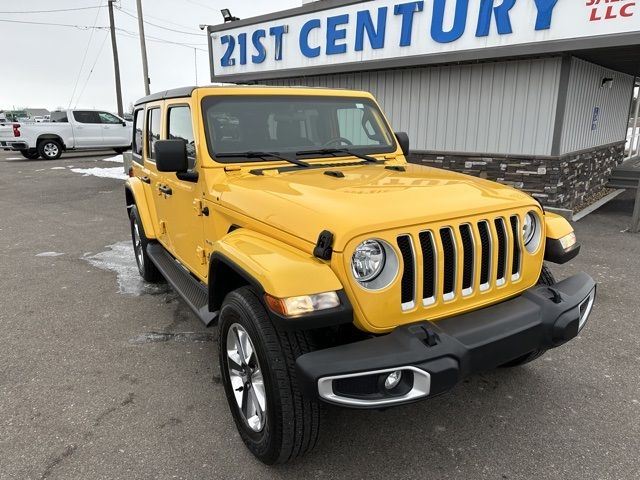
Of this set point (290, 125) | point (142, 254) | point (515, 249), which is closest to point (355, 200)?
point (515, 249)

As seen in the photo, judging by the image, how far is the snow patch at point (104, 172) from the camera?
1400cm

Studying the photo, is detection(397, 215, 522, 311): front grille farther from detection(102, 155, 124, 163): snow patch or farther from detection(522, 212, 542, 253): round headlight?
detection(102, 155, 124, 163): snow patch

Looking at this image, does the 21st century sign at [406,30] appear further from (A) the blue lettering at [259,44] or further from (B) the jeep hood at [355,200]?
(B) the jeep hood at [355,200]

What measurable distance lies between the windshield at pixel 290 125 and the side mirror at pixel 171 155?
→ 203 mm

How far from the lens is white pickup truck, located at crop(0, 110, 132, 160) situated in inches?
711

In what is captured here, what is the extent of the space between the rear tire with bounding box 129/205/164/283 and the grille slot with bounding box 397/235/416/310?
3.24 meters

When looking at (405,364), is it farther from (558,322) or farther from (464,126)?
(464,126)

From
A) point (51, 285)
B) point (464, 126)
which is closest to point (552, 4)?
point (464, 126)

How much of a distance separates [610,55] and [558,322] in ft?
23.7

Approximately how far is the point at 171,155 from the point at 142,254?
7.87 feet

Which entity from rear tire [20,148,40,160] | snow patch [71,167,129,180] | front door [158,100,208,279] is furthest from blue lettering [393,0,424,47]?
rear tire [20,148,40,160]

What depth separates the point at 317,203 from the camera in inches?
93.4

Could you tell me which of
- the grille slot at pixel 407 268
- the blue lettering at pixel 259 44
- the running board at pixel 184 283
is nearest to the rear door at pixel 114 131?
the blue lettering at pixel 259 44

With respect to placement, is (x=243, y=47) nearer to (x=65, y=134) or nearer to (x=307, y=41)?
(x=307, y=41)
